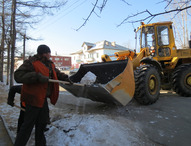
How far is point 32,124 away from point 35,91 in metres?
0.48

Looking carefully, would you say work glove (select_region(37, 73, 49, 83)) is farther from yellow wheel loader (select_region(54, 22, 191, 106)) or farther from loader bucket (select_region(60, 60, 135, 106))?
yellow wheel loader (select_region(54, 22, 191, 106))

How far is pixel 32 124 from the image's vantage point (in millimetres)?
2172

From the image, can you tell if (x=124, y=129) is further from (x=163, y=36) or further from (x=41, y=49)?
(x=163, y=36)

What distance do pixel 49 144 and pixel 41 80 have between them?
3.84 ft

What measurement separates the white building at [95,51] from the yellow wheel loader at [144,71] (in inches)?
1162

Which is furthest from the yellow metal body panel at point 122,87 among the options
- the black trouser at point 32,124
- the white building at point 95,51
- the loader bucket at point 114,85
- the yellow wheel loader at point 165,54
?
the white building at point 95,51

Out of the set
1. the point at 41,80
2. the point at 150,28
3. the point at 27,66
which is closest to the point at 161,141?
the point at 41,80

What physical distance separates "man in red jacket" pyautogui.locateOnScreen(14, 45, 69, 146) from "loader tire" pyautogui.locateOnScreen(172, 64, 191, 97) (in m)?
5.20

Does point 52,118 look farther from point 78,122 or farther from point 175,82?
point 175,82

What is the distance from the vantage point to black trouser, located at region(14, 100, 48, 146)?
6.86 ft

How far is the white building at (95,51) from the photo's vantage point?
119 ft

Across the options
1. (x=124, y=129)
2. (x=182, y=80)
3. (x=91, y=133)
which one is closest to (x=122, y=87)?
(x=124, y=129)

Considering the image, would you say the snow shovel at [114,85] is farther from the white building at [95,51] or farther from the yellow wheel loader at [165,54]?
the white building at [95,51]

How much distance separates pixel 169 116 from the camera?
381cm
